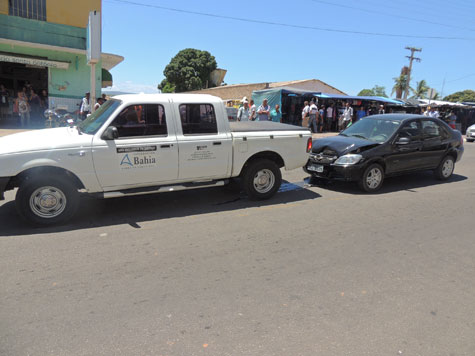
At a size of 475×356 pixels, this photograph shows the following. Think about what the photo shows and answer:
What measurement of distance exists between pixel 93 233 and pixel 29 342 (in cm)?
224

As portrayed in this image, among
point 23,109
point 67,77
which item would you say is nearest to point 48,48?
point 67,77

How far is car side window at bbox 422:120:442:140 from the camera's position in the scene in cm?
840

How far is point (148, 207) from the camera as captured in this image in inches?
238

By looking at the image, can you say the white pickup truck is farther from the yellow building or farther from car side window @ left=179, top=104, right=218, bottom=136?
the yellow building

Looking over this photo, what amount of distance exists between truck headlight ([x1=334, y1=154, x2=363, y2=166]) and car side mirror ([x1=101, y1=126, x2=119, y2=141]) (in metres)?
4.46

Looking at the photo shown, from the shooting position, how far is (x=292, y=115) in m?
21.3

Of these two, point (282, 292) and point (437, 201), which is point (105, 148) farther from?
point (437, 201)

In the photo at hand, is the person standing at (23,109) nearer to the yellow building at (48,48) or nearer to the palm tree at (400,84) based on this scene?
the yellow building at (48,48)

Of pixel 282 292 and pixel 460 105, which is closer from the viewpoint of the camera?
pixel 282 292

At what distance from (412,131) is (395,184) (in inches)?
50.7

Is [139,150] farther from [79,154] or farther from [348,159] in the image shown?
[348,159]

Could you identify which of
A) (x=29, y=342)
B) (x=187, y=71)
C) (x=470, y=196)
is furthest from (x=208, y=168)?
(x=187, y=71)

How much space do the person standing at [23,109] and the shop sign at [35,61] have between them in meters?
1.41

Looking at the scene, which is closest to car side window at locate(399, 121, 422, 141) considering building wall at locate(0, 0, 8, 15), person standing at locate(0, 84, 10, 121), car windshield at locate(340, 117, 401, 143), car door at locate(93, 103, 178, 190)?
car windshield at locate(340, 117, 401, 143)
